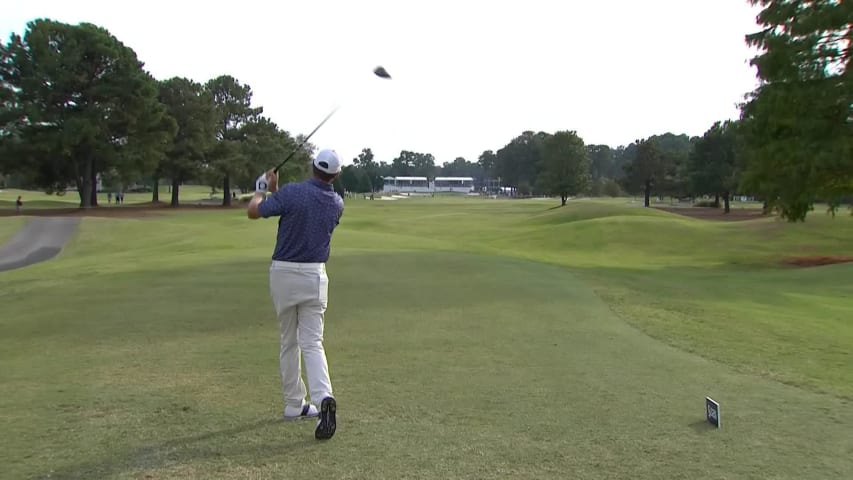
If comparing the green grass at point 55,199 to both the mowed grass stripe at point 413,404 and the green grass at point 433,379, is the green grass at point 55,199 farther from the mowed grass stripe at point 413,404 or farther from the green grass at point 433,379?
the mowed grass stripe at point 413,404

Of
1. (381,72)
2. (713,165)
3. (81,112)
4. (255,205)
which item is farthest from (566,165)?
(255,205)

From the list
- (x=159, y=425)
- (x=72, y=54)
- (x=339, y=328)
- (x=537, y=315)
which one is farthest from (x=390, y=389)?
(x=72, y=54)

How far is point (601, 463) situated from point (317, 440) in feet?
7.80

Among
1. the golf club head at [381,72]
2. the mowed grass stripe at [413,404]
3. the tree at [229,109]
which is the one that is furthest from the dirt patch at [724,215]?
the golf club head at [381,72]

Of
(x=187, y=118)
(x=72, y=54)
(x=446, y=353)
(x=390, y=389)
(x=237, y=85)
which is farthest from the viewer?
(x=237, y=85)

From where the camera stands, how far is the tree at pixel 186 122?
247 ft

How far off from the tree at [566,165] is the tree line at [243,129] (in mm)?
175

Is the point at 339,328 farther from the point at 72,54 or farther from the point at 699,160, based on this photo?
the point at 699,160

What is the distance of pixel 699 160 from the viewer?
295 feet

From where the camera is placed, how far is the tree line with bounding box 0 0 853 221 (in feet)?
95.9

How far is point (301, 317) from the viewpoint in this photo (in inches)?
249

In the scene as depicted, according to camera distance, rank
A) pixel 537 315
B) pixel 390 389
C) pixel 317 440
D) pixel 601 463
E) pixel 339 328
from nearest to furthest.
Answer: pixel 601 463 < pixel 317 440 < pixel 390 389 < pixel 339 328 < pixel 537 315

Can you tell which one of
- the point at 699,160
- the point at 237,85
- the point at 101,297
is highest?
the point at 237,85

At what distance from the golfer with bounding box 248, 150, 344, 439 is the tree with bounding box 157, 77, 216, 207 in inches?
2892
